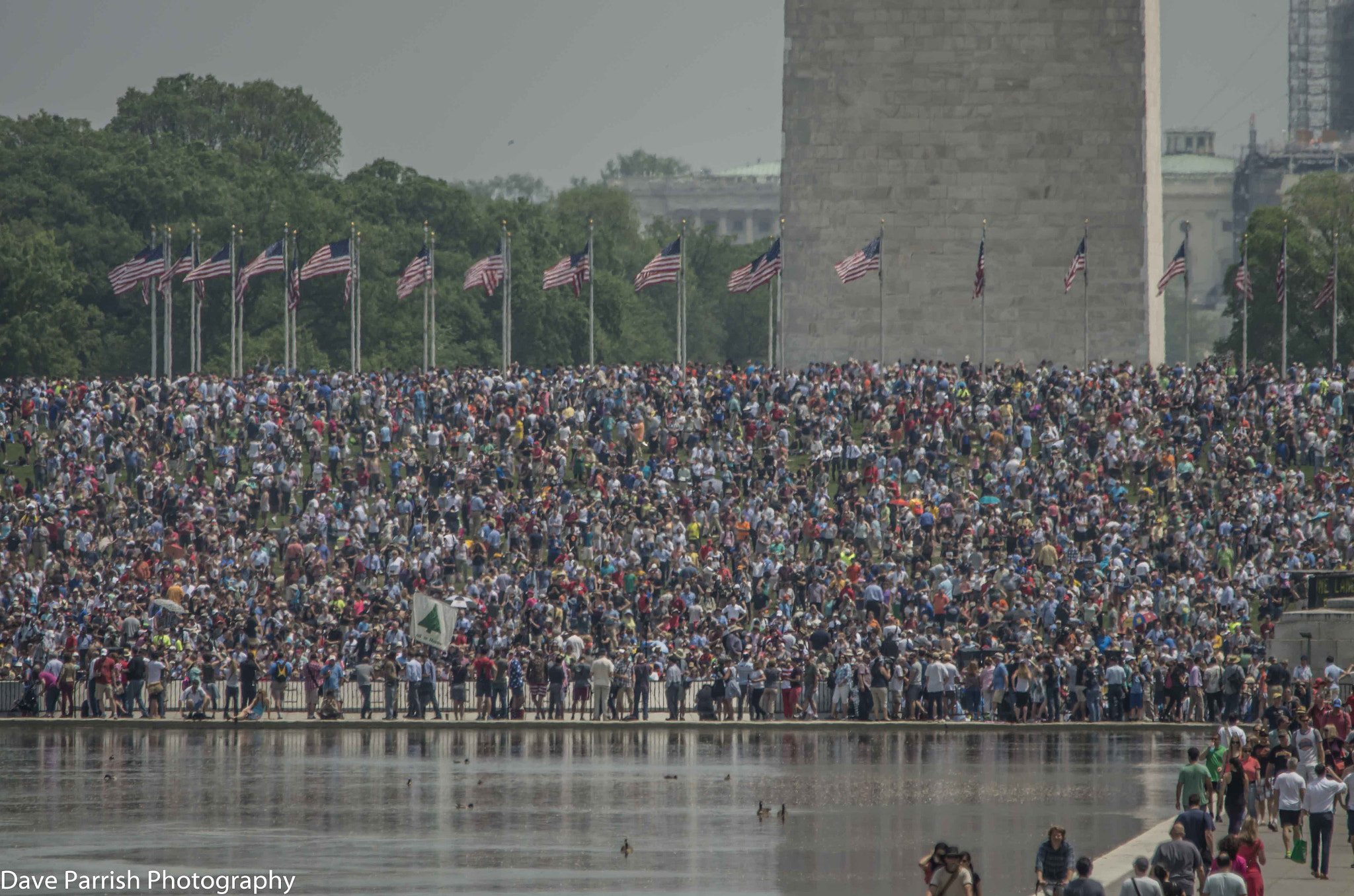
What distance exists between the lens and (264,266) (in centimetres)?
5950

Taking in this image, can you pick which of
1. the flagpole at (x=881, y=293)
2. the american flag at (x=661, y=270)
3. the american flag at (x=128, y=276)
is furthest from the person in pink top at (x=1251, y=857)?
the american flag at (x=128, y=276)

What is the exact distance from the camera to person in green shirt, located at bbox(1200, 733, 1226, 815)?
82.4 ft

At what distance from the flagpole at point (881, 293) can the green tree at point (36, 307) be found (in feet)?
114

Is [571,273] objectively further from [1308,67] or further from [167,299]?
[1308,67]

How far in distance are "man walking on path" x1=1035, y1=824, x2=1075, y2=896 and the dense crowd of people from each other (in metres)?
18.2

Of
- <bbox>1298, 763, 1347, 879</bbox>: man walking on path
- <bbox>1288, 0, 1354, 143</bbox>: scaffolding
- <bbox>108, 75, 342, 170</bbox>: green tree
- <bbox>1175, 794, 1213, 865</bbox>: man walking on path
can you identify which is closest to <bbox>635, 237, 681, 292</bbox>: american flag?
<bbox>1298, 763, 1347, 879</bbox>: man walking on path

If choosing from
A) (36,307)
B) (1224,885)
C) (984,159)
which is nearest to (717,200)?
(36,307)

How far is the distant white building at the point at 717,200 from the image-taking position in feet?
568

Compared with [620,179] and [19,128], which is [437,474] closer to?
[19,128]

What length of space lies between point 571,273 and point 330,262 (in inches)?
251

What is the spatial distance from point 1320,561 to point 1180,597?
352 cm

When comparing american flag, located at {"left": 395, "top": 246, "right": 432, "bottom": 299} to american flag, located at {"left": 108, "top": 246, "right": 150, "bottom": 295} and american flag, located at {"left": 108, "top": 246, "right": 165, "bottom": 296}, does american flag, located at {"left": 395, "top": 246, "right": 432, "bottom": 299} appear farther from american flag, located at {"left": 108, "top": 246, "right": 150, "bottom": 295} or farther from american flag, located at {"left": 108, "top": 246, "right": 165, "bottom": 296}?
american flag, located at {"left": 108, "top": 246, "right": 150, "bottom": 295}

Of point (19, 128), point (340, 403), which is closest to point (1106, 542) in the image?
point (340, 403)

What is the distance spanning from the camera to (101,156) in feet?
305
